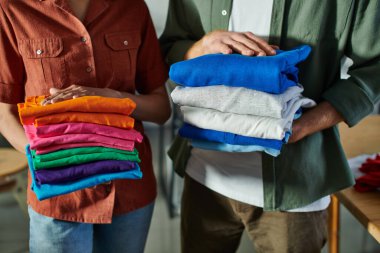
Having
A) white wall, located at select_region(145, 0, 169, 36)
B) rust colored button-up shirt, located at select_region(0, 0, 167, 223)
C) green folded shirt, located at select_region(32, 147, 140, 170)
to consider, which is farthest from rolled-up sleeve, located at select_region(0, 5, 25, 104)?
white wall, located at select_region(145, 0, 169, 36)

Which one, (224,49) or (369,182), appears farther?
(369,182)

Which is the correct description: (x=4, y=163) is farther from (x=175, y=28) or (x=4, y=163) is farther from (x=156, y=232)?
(x=175, y=28)

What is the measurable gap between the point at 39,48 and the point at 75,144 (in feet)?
0.91

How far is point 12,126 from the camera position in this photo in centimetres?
104

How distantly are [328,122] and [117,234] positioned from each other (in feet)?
2.09

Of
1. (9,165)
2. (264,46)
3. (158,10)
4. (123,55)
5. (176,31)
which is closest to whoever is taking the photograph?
(264,46)

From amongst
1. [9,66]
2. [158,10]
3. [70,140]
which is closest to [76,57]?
[9,66]

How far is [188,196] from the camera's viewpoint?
4.49 feet

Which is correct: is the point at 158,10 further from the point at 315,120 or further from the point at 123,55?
the point at 315,120

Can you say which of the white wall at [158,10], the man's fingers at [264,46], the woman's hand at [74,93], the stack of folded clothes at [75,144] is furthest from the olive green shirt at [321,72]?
the white wall at [158,10]

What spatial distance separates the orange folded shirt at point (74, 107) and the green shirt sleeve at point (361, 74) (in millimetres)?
538

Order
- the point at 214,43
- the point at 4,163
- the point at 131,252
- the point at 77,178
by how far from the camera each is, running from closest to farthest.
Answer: the point at 77,178
the point at 214,43
the point at 131,252
the point at 4,163

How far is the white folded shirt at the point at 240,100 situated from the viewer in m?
0.95

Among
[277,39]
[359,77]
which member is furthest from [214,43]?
[359,77]
